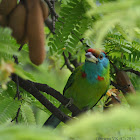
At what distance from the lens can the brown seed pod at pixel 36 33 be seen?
764mm

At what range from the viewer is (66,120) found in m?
1.70

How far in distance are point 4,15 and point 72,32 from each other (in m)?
0.67

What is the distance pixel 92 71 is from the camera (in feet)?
8.01

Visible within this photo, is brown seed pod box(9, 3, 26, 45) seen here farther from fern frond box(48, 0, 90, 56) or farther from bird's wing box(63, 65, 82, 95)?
bird's wing box(63, 65, 82, 95)

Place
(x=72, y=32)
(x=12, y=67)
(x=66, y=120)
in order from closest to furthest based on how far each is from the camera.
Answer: (x=12, y=67)
(x=72, y=32)
(x=66, y=120)

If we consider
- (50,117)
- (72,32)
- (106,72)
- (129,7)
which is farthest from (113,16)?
(106,72)

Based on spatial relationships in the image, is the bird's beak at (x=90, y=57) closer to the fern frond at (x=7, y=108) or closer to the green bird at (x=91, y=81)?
the green bird at (x=91, y=81)

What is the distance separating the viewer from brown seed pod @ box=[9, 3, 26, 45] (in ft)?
2.73

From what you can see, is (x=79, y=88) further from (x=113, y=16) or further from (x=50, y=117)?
(x=113, y=16)

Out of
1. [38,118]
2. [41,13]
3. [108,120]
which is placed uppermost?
[41,13]

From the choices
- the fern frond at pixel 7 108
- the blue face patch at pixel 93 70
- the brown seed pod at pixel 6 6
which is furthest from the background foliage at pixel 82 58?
the blue face patch at pixel 93 70

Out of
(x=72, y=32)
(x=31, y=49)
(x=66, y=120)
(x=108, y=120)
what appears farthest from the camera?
(x=66, y=120)

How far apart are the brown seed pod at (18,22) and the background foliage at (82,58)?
0.04 meters

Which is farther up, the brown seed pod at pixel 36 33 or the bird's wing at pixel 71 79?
the brown seed pod at pixel 36 33
